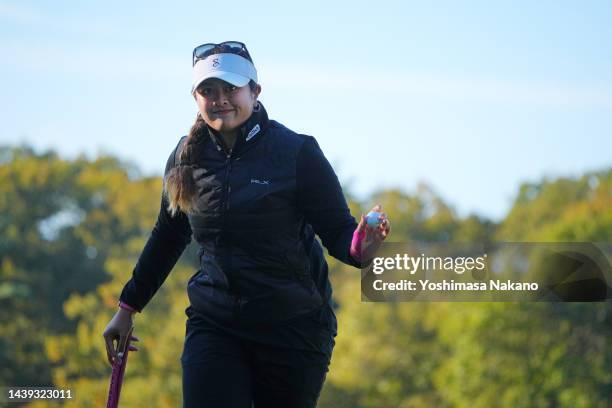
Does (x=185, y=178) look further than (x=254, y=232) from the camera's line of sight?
Yes

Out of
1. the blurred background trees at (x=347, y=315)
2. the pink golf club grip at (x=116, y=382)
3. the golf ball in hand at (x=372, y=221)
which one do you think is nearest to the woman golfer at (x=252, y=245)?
the golf ball in hand at (x=372, y=221)

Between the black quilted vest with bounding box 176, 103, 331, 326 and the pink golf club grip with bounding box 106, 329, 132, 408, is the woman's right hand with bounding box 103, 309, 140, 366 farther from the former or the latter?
the black quilted vest with bounding box 176, 103, 331, 326

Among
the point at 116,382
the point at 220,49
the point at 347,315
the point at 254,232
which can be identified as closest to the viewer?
the point at 254,232

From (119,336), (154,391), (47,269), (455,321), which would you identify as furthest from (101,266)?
(119,336)

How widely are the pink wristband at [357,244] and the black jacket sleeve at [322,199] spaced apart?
0.12m

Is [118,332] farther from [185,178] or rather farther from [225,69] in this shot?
[225,69]

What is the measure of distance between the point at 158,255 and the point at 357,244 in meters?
1.03

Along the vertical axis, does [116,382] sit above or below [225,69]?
below

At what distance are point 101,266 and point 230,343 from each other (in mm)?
55669

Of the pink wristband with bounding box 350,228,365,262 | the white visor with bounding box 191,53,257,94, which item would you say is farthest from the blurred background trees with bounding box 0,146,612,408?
the pink wristband with bounding box 350,228,365,262

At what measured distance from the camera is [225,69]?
15.4ft

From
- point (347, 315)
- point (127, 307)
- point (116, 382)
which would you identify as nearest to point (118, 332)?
point (127, 307)

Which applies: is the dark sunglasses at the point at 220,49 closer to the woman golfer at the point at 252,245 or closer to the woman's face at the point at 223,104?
the woman golfer at the point at 252,245

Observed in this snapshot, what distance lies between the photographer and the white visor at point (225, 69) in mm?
4676
